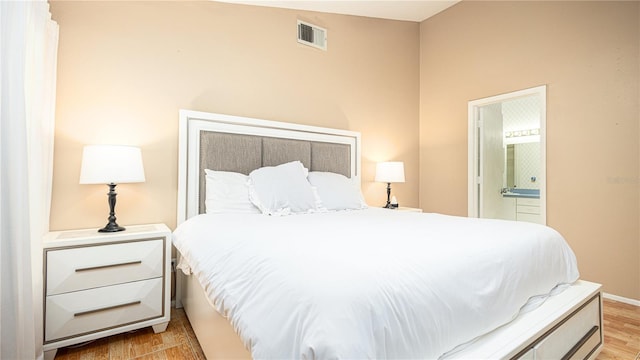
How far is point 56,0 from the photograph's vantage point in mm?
2074

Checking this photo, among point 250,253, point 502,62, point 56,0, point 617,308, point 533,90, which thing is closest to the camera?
point 250,253

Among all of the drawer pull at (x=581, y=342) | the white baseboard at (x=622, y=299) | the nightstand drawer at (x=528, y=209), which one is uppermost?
the nightstand drawer at (x=528, y=209)

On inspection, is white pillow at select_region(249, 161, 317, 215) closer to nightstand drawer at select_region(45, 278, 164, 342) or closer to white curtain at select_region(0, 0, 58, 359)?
nightstand drawer at select_region(45, 278, 164, 342)

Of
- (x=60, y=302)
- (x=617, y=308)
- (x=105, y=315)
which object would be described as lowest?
(x=617, y=308)

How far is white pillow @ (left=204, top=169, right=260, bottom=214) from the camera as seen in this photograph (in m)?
2.31

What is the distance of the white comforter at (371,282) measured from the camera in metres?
0.80

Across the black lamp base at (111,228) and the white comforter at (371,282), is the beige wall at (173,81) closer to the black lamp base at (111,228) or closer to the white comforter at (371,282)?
the black lamp base at (111,228)

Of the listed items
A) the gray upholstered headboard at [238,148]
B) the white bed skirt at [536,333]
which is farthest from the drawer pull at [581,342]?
the gray upholstered headboard at [238,148]

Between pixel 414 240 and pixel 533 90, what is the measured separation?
2.79 meters

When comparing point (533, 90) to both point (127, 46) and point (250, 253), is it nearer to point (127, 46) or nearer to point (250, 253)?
point (250, 253)

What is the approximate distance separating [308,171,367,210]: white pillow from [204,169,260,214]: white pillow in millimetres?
581

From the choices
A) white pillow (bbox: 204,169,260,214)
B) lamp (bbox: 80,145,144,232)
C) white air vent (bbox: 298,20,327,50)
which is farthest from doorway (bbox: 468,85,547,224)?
lamp (bbox: 80,145,144,232)

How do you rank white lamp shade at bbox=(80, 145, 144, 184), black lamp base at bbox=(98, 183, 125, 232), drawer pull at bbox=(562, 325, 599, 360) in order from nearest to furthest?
drawer pull at bbox=(562, 325, 599, 360), white lamp shade at bbox=(80, 145, 144, 184), black lamp base at bbox=(98, 183, 125, 232)

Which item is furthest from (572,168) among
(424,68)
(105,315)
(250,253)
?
(105,315)
